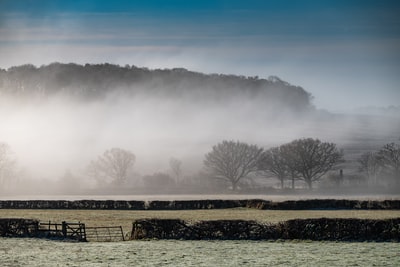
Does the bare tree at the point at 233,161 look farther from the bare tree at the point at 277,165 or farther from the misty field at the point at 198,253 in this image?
the misty field at the point at 198,253

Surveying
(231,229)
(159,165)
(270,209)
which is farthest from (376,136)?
(231,229)

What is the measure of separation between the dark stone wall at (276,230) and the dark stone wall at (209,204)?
125 feet

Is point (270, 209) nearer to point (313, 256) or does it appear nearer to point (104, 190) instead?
point (313, 256)

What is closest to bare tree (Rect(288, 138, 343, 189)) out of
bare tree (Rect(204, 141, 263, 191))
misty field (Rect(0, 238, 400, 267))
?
bare tree (Rect(204, 141, 263, 191))

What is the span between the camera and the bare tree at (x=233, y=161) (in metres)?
142

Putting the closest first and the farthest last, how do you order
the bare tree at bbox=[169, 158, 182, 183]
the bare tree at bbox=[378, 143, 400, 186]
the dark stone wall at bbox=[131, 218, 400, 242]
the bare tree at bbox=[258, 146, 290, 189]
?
the dark stone wall at bbox=[131, 218, 400, 242] → the bare tree at bbox=[378, 143, 400, 186] → the bare tree at bbox=[258, 146, 290, 189] → the bare tree at bbox=[169, 158, 182, 183]

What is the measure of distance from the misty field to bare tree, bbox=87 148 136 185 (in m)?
121

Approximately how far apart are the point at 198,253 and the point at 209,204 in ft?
165

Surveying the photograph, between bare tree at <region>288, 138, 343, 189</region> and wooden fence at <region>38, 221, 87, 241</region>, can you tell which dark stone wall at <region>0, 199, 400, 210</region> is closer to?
wooden fence at <region>38, 221, 87, 241</region>

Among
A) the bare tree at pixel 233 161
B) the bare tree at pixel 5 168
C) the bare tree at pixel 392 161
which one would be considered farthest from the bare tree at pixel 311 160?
the bare tree at pixel 5 168

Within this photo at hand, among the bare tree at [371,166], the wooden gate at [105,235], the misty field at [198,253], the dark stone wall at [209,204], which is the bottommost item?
the misty field at [198,253]

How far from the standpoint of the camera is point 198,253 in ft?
127

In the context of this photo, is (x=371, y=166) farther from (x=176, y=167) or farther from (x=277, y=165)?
(x=176, y=167)

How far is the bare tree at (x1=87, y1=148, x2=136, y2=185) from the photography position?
167m
